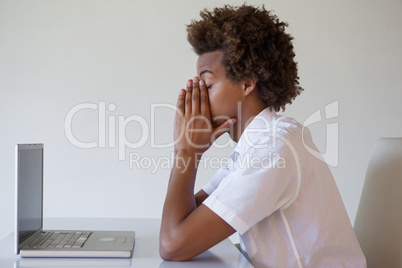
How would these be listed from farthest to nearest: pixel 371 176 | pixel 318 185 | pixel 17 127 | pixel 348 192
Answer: pixel 348 192 < pixel 17 127 < pixel 371 176 < pixel 318 185

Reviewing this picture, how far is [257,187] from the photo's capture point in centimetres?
108

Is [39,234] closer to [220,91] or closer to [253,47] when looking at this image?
[220,91]

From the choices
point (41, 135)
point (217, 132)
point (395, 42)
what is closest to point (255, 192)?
point (217, 132)

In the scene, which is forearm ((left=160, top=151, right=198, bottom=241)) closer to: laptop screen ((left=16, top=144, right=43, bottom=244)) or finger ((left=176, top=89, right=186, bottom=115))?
finger ((left=176, top=89, right=186, bottom=115))

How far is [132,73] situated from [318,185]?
5.97ft

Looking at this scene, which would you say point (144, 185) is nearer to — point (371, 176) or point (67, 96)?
point (67, 96)

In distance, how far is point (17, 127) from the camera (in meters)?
2.77

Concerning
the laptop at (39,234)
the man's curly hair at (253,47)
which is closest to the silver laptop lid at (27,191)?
the laptop at (39,234)

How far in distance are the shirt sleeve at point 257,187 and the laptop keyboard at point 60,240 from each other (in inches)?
12.6

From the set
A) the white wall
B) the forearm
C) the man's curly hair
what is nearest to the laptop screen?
the forearm

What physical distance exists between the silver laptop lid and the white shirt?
41 centimetres

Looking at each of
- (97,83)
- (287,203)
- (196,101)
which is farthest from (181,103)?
(97,83)

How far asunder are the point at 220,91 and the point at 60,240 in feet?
1.82

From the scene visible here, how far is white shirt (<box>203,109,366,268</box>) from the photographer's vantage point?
1085mm
